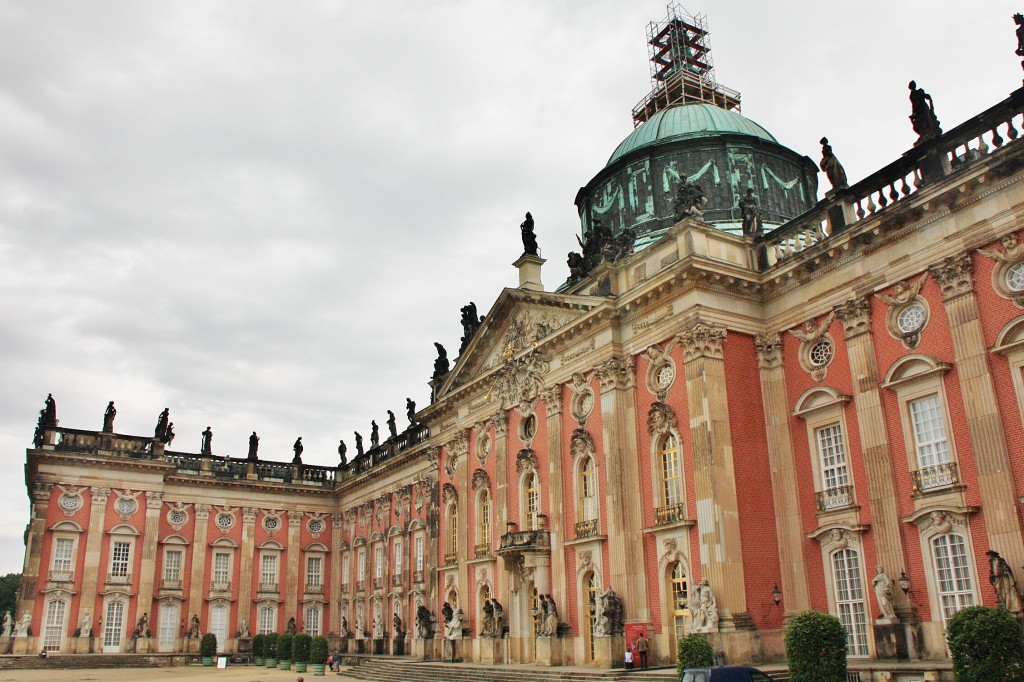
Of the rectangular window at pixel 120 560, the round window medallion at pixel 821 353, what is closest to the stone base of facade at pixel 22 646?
the rectangular window at pixel 120 560

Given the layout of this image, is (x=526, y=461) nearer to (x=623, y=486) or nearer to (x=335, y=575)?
(x=623, y=486)

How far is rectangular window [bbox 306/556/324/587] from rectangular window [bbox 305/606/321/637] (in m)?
1.48

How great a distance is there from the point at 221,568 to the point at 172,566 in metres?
2.78

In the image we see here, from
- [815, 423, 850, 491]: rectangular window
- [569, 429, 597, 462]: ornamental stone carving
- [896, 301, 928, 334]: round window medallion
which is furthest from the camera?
[569, 429, 597, 462]: ornamental stone carving

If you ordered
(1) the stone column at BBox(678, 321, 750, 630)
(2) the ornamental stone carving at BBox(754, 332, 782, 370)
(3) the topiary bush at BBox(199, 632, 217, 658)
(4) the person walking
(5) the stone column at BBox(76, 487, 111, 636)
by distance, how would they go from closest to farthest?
(1) the stone column at BBox(678, 321, 750, 630), (4) the person walking, (2) the ornamental stone carving at BBox(754, 332, 782, 370), (5) the stone column at BBox(76, 487, 111, 636), (3) the topiary bush at BBox(199, 632, 217, 658)

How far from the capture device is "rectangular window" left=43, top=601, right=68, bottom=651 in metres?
44.3

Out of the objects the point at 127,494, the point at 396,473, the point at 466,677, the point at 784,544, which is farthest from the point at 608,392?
the point at 127,494

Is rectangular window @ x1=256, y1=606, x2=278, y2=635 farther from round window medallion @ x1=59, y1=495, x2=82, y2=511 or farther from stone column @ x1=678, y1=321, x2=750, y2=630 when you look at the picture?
stone column @ x1=678, y1=321, x2=750, y2=630

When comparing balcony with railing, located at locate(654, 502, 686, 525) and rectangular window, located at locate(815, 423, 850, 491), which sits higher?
rectangular window, located at locate(815, 423, 850, 491)

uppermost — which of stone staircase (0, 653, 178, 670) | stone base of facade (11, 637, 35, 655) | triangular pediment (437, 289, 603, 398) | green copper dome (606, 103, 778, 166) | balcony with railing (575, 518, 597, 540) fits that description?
green copper dome (606, 103, 778, 166)

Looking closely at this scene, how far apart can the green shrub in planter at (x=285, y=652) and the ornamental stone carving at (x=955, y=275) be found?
3433cm

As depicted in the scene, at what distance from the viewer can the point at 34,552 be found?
44.5 meters

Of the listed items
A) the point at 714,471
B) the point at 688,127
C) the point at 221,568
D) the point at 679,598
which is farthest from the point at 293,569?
the point at 714,471

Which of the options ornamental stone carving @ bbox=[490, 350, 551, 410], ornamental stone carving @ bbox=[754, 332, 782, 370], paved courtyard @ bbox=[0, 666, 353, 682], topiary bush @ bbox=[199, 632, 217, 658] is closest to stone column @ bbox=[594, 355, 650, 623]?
ornamental stone carving @ bbox=[490, 350, 551, 410]
